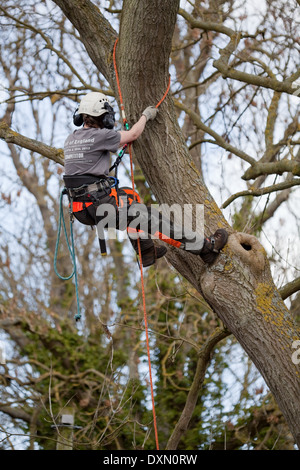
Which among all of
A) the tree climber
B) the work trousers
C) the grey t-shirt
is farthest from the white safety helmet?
the work trousers

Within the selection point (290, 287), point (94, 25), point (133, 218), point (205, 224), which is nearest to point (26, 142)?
point (94, 25)

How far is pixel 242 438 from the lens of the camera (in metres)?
8.66

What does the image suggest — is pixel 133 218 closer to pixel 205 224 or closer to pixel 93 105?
pixel 205 224

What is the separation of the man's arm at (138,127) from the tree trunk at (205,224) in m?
0.09

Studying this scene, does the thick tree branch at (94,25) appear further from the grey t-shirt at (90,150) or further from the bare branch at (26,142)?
the bare branch at (26,142)

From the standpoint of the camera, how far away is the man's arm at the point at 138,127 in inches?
162

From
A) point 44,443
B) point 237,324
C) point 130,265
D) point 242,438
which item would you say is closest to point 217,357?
point 242,438

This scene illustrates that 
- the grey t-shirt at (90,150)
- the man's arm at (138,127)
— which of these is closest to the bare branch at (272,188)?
the man's arm at (138,127)

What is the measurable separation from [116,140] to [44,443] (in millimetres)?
7040

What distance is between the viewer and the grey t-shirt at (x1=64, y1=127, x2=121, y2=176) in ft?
13.8

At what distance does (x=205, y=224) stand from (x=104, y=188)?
2.36 feet

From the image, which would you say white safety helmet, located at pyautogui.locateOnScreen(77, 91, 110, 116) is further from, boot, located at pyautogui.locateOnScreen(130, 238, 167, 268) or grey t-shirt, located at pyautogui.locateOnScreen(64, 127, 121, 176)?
boot, located at pyautogui.locateOnScreen(130, 238, 167, 268)

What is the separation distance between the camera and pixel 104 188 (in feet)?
14.1
